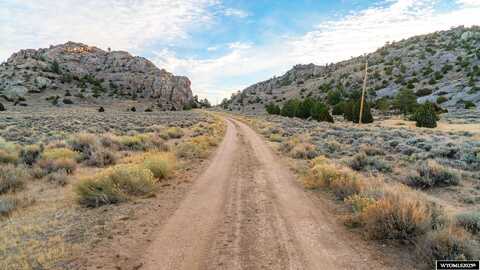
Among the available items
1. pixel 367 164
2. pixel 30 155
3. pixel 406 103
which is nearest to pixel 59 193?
pixel 30 155

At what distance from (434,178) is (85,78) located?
10638 cm

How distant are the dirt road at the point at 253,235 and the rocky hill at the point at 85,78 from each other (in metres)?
75.3

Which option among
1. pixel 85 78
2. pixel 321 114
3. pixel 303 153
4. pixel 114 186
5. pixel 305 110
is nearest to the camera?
pixel 114 186

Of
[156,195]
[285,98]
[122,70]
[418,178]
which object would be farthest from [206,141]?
[122,70]

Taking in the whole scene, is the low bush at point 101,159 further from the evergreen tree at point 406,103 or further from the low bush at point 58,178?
the evergreen tree at point 406,103

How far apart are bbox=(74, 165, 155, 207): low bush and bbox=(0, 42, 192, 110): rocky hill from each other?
72719 millimetres

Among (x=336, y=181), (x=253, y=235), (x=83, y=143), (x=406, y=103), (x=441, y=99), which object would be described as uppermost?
(x=441, y=99)

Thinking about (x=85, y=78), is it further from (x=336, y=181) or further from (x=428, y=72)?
(x=336, y=181)

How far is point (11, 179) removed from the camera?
8.28 meters

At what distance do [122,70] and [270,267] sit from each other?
11984 centimetres

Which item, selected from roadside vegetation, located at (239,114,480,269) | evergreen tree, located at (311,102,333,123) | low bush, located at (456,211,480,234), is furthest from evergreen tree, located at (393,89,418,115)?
low bush, located at (456,211,480,234)

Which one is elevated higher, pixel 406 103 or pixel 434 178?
pixel 406 103

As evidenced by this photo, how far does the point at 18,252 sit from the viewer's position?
15.5 feet

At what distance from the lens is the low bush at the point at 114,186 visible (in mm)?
7266
